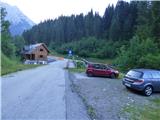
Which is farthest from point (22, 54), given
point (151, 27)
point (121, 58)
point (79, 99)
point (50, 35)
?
point (79, 99)

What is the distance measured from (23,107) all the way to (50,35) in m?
146

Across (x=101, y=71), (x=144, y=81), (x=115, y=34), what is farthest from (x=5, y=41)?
(x=115, y=34)

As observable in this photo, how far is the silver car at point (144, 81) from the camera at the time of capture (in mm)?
17969

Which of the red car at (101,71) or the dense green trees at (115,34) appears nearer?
the red car at (101,71)

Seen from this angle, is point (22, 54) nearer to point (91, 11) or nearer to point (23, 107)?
point (91, 11)

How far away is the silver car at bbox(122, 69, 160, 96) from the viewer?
59.0 ft

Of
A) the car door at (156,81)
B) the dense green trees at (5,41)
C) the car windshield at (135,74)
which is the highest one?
the dense green trees at (5,41)

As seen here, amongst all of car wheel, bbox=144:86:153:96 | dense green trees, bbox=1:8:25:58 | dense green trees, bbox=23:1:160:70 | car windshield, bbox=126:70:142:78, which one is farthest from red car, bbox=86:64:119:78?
dense green trees, bbox=1:8:25:58

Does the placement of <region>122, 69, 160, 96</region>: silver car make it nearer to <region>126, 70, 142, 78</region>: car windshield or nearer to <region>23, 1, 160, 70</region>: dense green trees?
<region>126, 70, 142, 78</region>: car windshield

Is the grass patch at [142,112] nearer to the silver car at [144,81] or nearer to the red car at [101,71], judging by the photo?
the silver car at [144,81]

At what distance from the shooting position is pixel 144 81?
18016 millimetres

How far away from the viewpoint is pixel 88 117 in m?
10.1

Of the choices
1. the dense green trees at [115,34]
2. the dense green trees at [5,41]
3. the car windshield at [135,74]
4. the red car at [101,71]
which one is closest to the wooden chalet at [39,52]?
the dense green trees at [5,41]

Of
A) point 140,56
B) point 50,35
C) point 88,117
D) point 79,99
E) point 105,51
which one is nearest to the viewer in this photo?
point 88,117
